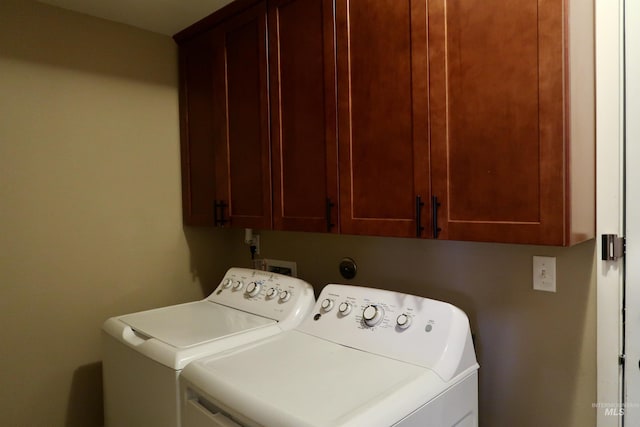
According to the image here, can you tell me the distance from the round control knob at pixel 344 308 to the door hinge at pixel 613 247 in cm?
78

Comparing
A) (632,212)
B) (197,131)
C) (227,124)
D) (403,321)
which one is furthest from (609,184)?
(197,131)

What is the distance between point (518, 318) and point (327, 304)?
0.63 m

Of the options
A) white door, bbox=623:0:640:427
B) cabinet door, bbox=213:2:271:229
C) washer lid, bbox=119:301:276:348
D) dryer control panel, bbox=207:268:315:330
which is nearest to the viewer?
white door, bbox=623:0:640:427

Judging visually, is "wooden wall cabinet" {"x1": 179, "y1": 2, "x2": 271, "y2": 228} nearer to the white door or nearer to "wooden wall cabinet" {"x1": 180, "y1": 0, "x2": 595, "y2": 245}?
"wooden wall cabinet" {"x1": 180, "y1": 0, "x2": 595, "y2": 245}

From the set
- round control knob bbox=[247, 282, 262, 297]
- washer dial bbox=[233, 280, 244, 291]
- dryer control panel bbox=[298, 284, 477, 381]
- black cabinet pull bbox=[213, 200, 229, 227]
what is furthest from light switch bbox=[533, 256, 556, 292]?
black cabinet pull bbox=[213, 200, 229, 227]

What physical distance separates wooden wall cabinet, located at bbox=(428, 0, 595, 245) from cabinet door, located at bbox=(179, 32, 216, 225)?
1179 mm

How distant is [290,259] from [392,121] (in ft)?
3.29

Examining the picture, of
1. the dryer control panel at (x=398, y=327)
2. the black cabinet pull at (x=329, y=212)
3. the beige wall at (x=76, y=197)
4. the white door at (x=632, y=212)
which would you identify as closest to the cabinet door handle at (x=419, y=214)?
the dryer control panel at (x=398, y=327)

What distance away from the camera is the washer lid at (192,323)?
142 cm

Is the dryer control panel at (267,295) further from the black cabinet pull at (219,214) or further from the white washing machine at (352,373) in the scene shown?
the black cabinet pull at (219,214)

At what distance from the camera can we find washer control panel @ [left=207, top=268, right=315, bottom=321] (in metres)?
1.62

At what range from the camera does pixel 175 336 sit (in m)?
1.44

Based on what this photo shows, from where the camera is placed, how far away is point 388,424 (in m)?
0.93

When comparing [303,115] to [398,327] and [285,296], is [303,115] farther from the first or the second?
[398,327]
